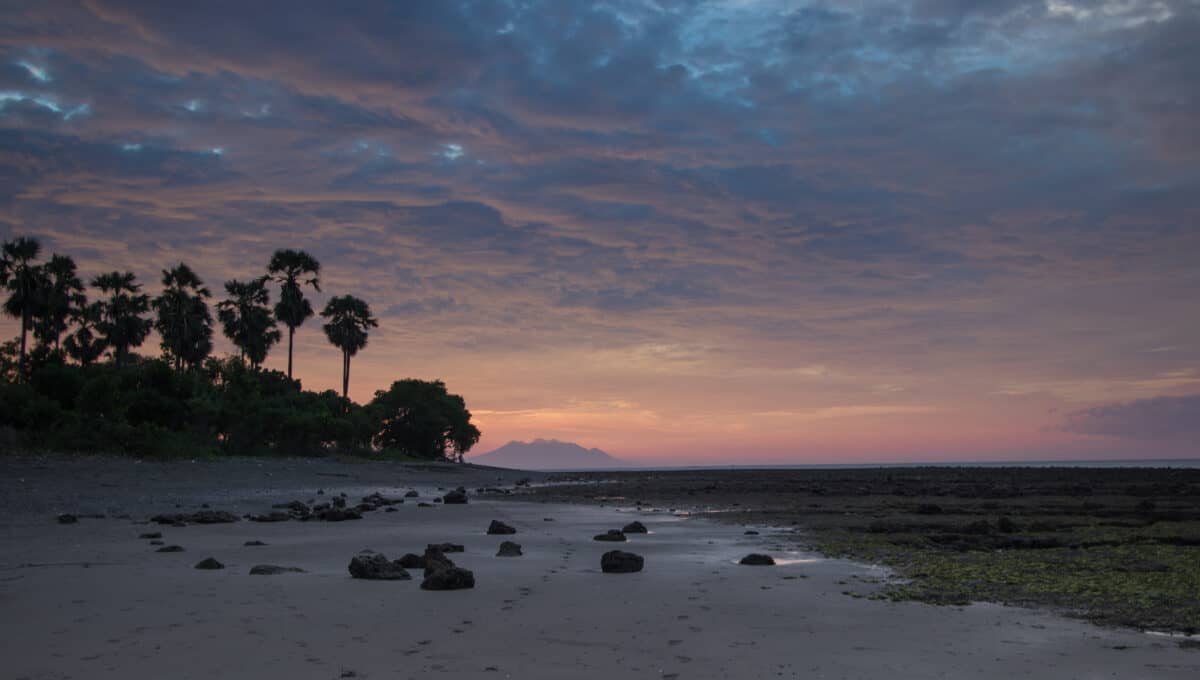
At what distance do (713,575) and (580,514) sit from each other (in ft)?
47.3

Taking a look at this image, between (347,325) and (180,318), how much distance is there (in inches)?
580

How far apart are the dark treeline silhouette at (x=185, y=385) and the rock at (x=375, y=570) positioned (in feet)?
95.6

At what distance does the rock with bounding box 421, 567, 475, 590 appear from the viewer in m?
9.50

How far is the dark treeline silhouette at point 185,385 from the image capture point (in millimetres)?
37062

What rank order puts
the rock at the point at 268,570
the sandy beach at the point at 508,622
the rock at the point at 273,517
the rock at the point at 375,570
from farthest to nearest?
the rock at the point at 273,517, the rock at the point at 268,570, the rock at the point at 375,570, the sandy beach at the point at 508,622

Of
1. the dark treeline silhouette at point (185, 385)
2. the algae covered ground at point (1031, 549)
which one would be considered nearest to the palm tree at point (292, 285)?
the dark treeline silhouette at point (185, 385)

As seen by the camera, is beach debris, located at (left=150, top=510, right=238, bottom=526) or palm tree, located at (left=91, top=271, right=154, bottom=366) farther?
palm tree, located at (left=91, top=271, right=154, bottom=366)

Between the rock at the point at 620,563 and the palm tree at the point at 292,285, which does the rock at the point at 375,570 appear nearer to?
the rock at the point at 620,563

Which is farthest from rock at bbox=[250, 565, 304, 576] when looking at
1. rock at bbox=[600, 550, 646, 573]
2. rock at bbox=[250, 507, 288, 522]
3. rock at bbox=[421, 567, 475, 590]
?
rock at bbox=[250, 507, 288, 522]

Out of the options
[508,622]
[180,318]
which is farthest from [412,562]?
[180,318]

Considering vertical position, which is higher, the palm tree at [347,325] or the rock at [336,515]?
the palm tree at [347,325]

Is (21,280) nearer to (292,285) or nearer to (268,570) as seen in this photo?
(292,285)

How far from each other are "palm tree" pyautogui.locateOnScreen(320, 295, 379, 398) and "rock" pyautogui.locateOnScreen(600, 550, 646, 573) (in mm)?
66585

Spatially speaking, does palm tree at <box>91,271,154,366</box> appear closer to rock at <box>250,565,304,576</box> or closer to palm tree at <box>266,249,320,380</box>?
palm tree at <box>266,249,320,380</box>
